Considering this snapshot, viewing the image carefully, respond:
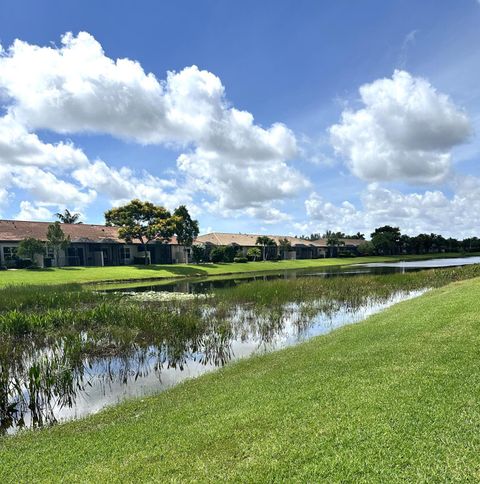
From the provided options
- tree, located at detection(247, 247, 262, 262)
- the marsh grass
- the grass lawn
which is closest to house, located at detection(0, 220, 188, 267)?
the grass lawn

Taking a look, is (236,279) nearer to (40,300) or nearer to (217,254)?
(217,254)

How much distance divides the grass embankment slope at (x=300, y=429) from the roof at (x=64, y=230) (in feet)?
151

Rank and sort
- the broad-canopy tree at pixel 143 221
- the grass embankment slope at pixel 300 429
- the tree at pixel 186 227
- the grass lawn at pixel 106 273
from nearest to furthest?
1. the grass embankment slope at pixel 300 429
2. the grass lawn at pixel 106 273
3. the broad-canopy tree at pixel 143 221
4. the tree at pixel 186 227

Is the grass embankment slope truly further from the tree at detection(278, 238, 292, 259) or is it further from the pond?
the tree at detection(278, 238, 292, 259)

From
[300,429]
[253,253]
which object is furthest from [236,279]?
[300,429]

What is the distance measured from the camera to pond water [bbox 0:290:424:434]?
28.4 ft

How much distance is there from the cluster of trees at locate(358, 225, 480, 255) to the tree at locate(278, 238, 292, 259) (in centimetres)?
2219

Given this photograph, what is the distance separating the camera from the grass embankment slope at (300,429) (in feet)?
14.2

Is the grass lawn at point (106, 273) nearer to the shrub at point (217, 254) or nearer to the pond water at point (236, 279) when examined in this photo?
the pond water at point (236, 279)

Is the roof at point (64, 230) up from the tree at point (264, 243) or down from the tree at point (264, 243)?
up

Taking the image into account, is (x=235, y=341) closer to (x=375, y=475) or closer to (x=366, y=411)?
(x=366, y=411)

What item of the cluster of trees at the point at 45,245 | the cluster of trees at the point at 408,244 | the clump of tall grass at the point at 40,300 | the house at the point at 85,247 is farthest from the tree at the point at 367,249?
the clump of tall grass at the point at 40,300

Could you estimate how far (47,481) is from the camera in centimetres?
485

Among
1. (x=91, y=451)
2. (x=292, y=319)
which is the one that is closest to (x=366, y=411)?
(x=91, y=451)
